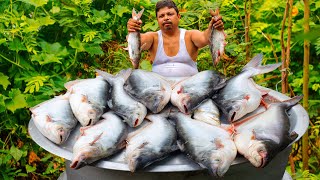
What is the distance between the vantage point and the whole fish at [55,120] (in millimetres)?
2289

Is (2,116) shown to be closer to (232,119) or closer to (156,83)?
(156,83)

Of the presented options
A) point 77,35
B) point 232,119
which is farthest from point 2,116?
point 232,119

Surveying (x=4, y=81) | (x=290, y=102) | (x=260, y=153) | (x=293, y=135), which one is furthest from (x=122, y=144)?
(x=4, y=81)

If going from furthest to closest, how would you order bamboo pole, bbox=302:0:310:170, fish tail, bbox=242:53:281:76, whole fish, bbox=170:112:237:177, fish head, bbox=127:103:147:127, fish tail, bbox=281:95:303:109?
bamboo pole, bbox=302:0:310:170
fish tail, bbox=242:53:281:76
fish tail, bbox=281:95:303:109
fish head, bbox=127:103:147:127
whole fish, bbox=170:112:237:177

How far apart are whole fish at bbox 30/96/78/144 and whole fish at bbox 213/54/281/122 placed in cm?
62

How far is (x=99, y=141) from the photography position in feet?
6.95

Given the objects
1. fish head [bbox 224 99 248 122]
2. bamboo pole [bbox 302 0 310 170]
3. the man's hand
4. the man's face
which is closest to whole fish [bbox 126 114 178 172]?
fish head [bbox 224 99 248 122]

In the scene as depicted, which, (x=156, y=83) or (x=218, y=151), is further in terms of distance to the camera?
(x=156, y=83)

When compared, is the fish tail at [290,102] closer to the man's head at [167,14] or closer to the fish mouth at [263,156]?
the fish mouth at [263,156]

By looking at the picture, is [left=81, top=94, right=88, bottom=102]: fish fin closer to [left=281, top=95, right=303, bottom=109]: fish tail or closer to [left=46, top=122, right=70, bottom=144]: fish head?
[left=46, top=122, right=70, bottom=144]: fish head

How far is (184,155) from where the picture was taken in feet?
7.07

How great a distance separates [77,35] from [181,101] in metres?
2.42

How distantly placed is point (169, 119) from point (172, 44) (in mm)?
687

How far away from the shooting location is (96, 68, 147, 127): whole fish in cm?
227
